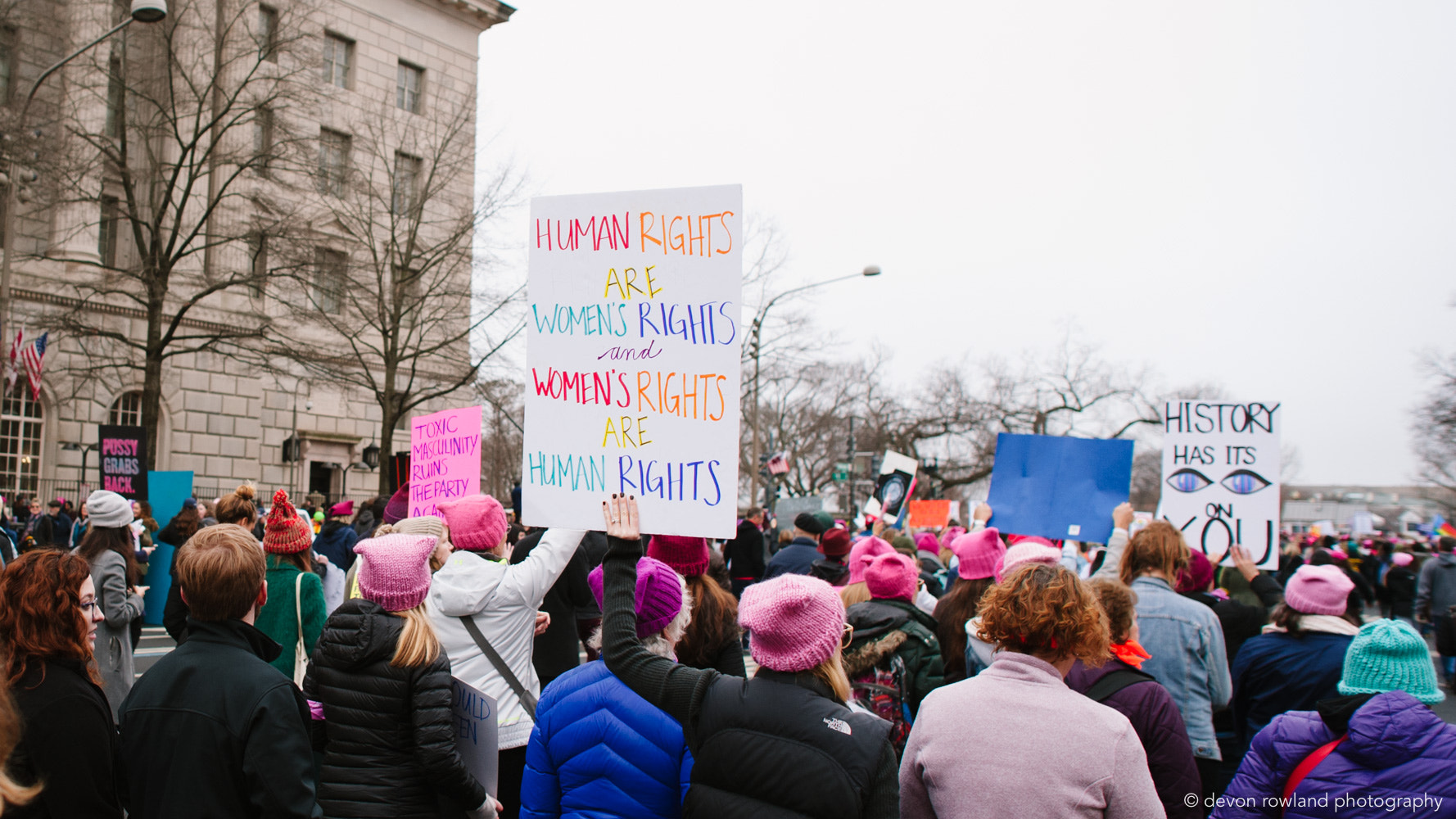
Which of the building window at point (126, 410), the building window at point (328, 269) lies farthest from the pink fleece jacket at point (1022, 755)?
the building window at point (126, 410)

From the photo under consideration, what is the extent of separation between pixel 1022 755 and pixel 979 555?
Result: 8.96 feet

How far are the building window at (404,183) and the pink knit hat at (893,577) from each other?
75.5 ft

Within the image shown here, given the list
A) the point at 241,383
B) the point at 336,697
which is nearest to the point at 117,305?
the point at 241,383

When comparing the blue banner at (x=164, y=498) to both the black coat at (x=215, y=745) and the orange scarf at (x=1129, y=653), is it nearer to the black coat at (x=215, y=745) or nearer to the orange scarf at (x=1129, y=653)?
the black coat at (x=215, y=745)

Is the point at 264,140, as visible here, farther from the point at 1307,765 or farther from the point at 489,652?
the point at 1307,765

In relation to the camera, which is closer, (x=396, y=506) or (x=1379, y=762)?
(x=1379, y=762)

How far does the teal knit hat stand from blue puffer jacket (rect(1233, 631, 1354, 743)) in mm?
1536

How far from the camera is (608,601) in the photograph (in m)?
2.88

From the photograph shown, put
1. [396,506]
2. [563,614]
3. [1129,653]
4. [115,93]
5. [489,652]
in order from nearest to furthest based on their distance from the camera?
[1129,653] < [489,652] < [563,614] < [396,506] < [115,93]

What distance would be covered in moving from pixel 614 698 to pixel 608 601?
0.28 meters

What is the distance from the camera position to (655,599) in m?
3.03

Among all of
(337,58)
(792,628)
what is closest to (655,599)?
(792,628)

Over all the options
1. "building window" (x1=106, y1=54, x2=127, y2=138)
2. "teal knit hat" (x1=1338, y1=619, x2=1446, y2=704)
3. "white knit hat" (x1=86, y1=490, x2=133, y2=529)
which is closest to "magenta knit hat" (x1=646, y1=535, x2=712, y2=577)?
"teal knit hat" (x1=1338, y1=619, x2=1446, y2=704)

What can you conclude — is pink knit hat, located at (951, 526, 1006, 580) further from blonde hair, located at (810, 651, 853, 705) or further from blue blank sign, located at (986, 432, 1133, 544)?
blonde hair, located at (810, 651, 853, 705)
